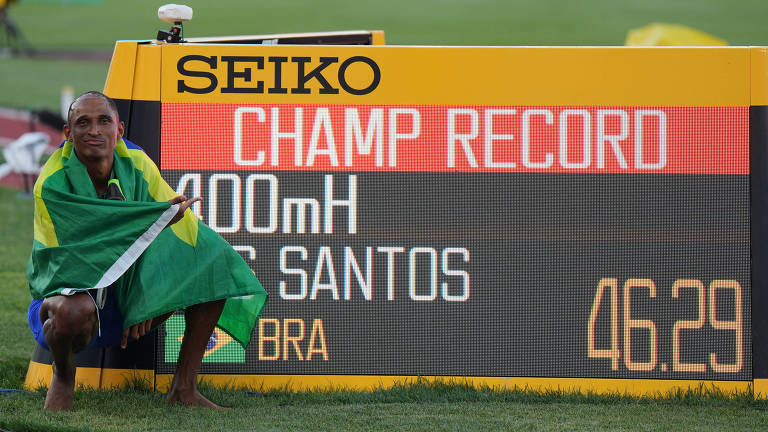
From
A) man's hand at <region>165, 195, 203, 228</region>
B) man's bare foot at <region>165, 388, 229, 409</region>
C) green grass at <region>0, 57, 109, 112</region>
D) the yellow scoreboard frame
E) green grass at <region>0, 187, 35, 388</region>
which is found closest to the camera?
man's hand at <region>165, 195, 203, 228</region>

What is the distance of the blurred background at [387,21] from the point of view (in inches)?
1387

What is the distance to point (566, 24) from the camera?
40.5 meters

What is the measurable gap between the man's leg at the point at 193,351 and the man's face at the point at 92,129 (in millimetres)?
685

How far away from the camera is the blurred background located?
116 feet

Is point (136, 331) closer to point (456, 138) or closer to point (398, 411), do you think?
point (398, 411)

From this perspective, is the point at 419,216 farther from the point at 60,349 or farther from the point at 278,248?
the point at 60,349

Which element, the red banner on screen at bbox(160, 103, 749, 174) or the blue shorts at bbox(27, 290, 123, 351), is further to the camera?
the red banner on screen at bbox(160, 103, 749, 174)

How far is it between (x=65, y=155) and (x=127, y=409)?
38.8 inches

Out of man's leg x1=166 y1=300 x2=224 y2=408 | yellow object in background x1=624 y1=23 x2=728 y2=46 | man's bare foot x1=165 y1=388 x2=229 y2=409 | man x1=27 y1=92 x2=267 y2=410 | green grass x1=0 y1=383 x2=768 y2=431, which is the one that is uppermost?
yellow object in background x1=624 y1=23 x2=728 y2=46

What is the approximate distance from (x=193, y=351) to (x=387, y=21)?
37155mm

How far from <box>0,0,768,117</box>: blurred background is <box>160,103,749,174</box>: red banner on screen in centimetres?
2605

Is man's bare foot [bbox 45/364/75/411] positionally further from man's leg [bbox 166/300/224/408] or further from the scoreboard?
the scoreboard

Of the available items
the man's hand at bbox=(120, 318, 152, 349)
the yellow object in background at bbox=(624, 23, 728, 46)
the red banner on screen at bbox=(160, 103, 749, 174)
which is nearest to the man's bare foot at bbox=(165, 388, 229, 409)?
the man's hand at bbox=(120, 318, 152, 349)

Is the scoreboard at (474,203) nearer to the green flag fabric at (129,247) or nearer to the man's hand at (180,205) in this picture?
the green flag fabric at (129,247)
